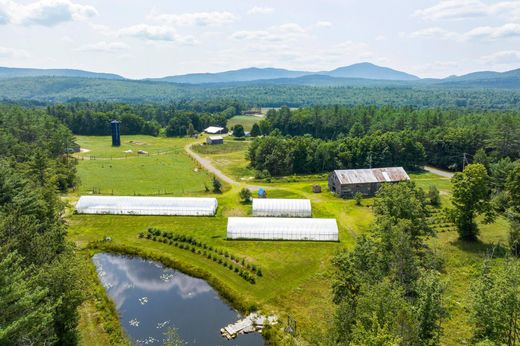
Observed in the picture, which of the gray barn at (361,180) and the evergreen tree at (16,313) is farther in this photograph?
the gray barn at (361,180)

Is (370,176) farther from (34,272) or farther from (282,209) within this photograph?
(34,272)

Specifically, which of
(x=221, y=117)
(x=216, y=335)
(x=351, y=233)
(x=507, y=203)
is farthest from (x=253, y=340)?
(x=221, y=117)

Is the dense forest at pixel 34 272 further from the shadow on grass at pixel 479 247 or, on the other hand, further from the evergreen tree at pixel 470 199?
the evergreen tree at pixel 470 199

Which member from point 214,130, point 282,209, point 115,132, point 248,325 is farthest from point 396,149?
point 115,132

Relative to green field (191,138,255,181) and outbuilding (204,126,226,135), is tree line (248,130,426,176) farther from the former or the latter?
outbuilding (204,126,226,135)

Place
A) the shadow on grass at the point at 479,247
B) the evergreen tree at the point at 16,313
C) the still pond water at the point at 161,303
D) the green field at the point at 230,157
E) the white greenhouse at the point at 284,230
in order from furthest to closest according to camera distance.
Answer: the green field at the point at 230,157 < the white greenhouse at the point at 284,230 < the shadow on grass at the point at 479,247 < the still pond water at the point at 161,303 < the evergreen tree at the point at 16,313

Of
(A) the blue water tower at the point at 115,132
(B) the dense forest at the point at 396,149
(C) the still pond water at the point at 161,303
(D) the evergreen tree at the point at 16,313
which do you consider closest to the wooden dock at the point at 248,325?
(C) the still pond water at the point at 161,303

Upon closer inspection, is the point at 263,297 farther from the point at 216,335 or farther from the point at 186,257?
the point at 186,257
